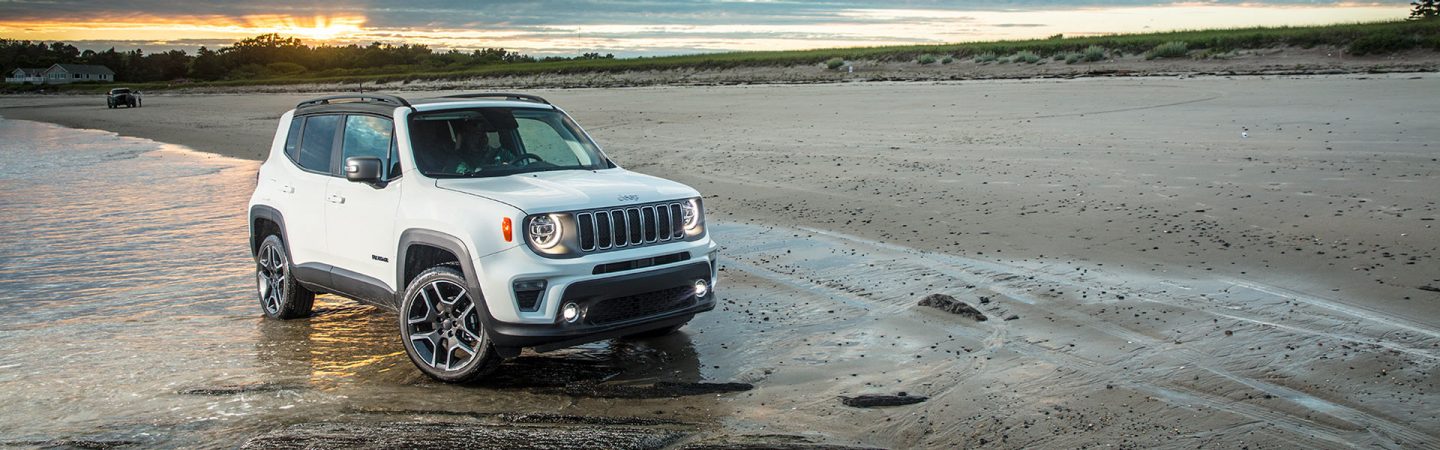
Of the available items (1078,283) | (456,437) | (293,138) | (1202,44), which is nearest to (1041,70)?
(1202,44)

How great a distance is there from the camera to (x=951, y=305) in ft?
26.2

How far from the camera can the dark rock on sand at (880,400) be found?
6.03m

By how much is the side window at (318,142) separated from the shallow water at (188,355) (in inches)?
47.1

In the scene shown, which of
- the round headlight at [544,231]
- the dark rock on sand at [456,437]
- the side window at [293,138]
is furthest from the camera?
the side window at [293,138]

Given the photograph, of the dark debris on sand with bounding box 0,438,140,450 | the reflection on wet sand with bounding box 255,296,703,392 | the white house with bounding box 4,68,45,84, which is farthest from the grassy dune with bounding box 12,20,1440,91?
the white house with bounding box 4,68,45,84

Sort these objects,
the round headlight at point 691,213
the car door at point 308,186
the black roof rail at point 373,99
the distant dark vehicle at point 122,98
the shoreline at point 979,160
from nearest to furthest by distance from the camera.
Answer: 1. the round headlight at point 691,213
2. the black roof rail at point 373,99
3. the car door at point 308,186
4. the shoreline at point 979,160
5. the distant dark vehicle at point 122,98

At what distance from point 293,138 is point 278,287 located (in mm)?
1095

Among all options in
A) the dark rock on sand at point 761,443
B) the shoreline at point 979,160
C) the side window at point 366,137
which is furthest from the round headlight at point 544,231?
the shoreline at point 979,160

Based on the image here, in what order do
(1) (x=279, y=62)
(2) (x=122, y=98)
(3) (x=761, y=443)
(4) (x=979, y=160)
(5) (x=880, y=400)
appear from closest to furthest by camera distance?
1. (3) (x=761, y=443)
2. (5) (x=880, y=400)
3. (4) (x=979, y=160)
4. (2) (x=122, y=98)
5. (1) (x=279, y=62)

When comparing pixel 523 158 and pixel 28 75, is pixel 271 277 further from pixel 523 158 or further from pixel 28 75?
pixel 28 75

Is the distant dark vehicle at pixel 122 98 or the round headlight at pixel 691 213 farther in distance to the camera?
the distant dark vehicle at pixel 122 98

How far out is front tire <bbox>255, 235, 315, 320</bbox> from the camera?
26.9 ft

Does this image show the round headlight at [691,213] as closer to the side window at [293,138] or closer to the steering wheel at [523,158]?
the steering wheel at [523,158]

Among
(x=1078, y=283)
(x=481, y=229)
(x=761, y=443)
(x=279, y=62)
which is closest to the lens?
(x=761, y=443)
